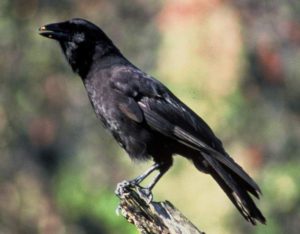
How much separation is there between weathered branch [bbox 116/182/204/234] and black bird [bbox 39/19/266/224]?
28.5 inches

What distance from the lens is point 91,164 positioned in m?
22.2

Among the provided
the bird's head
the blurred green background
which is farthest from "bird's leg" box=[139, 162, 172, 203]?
the blurred green background

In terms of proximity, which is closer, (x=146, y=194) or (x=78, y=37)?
(x=146, y=194)

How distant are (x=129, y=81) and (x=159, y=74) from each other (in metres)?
8.08

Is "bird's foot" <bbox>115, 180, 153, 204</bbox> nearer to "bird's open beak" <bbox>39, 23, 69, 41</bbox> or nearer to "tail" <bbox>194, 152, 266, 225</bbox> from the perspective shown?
"tail" <bbox>194, 152, 266, 225</bbox>

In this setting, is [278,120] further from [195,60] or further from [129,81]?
[129,81]

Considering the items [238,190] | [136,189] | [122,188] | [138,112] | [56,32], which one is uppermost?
[56,32]

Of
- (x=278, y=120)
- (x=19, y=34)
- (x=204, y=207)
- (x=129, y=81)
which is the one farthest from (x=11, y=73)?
(x=129, y=81)

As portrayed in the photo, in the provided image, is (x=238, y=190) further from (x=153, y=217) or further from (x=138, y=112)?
(x=138, y=112)

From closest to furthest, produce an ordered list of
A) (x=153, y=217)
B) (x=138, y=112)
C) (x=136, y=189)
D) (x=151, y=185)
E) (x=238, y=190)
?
(x=153, y=217) < (x=238, y=190) < (x=136, y=189) < (x=151, y=185) < (x=138, y=112)

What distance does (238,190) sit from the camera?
7.78 m

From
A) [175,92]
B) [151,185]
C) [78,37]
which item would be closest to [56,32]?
[78,37]

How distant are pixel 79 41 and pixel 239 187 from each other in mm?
1849

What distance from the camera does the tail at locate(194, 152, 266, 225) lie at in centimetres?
764
